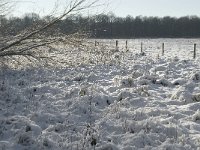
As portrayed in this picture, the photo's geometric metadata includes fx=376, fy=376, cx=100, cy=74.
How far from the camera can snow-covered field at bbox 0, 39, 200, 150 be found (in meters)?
6.85

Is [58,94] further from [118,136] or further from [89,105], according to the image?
[118,136]

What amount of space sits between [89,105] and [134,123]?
1820mm

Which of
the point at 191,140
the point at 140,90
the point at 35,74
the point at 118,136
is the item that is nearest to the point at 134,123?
the point at 118,136

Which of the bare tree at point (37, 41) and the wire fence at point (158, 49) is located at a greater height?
the bare tree at point (37, 41)

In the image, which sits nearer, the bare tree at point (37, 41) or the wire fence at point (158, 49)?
the bare tree at point (37, 41)

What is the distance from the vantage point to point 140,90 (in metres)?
10.5

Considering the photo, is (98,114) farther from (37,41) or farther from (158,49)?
(158,49)

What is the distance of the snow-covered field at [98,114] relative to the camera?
22.5 ft

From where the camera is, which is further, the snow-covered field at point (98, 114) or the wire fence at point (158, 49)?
the wire fence at point (158, 49)

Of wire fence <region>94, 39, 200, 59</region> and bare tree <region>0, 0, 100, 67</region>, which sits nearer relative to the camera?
bare tree <region>0, 0, 100, 67</region>

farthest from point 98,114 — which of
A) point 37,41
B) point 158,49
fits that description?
point 158,49

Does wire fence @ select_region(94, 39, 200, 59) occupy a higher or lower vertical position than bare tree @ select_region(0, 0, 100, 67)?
lower

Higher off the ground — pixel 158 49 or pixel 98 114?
pixel 98 114

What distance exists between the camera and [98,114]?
843 cm
